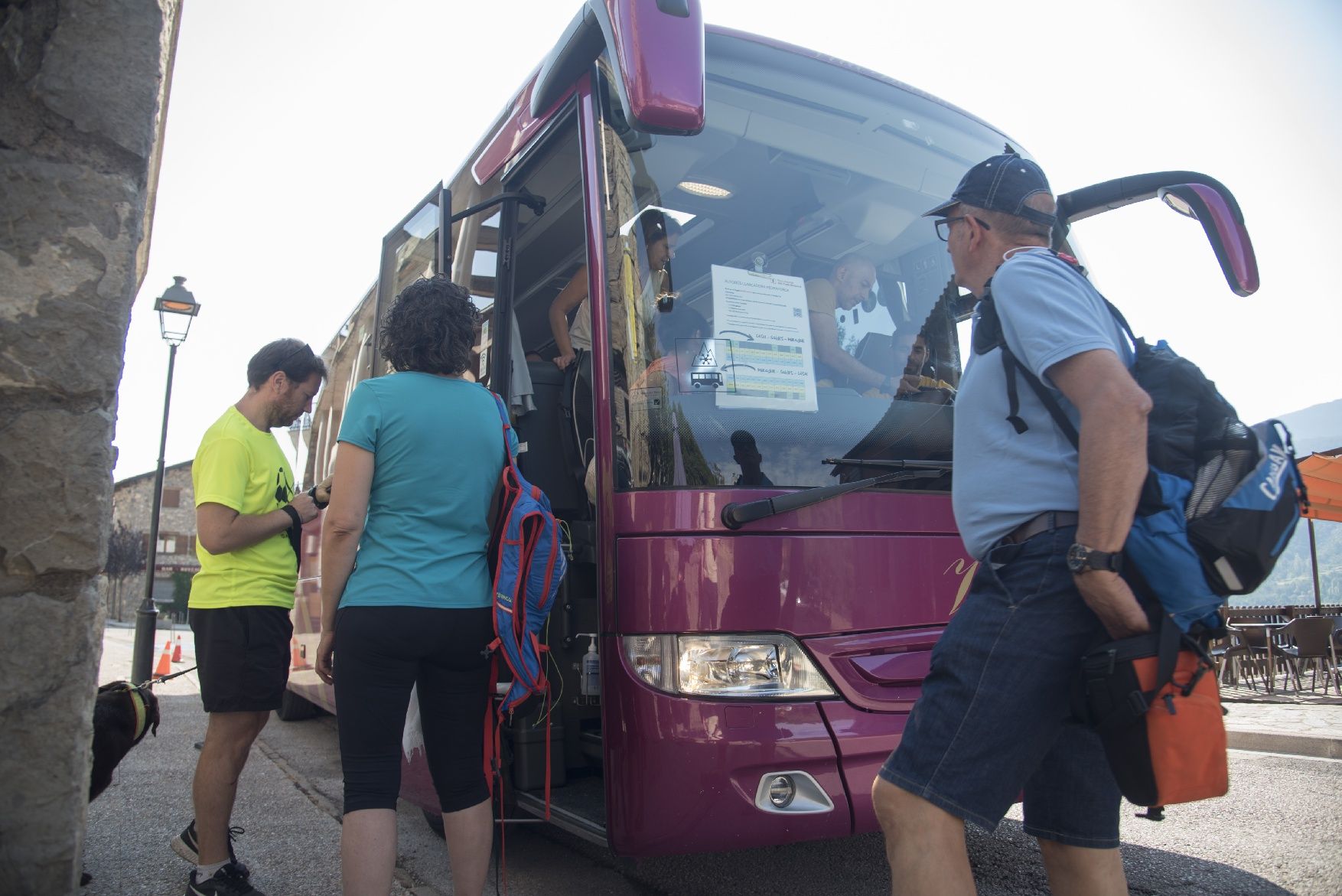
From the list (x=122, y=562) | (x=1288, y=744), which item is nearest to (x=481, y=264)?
(x=1288, y=744)

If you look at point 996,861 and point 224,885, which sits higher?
point 224,885

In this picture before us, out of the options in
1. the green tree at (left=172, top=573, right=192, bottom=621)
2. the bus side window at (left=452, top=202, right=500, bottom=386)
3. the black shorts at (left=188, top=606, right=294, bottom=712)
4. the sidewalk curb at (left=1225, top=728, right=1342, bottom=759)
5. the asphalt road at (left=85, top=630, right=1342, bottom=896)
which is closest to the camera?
the black shorts at (left=188, top=606, right=294, bottom=712)

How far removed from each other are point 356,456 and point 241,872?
1.54 metres

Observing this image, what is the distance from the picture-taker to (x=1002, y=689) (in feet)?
6.00

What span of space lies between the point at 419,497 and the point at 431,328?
526mm

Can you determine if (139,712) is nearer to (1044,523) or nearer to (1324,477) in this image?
(1044,523)

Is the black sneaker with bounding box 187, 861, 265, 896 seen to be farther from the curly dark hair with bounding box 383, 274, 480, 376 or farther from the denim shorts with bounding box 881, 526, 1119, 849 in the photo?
the denim shorts with bounding box 881, 526, 1119, 849

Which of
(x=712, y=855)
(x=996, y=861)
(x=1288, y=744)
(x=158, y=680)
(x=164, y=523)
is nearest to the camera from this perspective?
(x=996, y=861)

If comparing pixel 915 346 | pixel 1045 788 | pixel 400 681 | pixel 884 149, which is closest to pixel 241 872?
pixel 400 681

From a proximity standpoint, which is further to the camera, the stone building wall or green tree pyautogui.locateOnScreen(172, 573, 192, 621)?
the stone building wall

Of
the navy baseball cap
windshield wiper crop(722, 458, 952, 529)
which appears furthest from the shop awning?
the navy baseball cap

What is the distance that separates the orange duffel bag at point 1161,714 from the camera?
1.69 metres

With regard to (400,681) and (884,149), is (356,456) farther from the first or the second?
(884,149)

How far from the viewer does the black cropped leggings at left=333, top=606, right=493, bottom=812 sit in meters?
2.58
